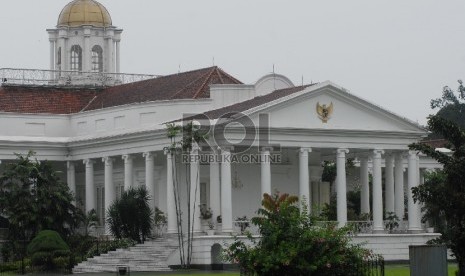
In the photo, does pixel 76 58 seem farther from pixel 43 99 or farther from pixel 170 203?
pixel 170 203

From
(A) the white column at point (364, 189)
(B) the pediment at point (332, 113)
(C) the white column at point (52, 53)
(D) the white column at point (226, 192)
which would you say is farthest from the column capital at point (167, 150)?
(C) the white column at point (52, 53)

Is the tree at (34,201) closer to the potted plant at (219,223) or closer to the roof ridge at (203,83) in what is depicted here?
the roof ridge at (203,83)

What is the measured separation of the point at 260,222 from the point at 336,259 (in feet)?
8.83

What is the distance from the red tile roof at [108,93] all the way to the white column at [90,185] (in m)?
3.53

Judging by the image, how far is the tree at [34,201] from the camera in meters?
66.3

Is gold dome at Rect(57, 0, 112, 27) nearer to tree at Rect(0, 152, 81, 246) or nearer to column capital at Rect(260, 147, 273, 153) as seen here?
tree at Rect(0, 152, 81, 246)

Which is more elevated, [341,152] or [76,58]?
[76,58]

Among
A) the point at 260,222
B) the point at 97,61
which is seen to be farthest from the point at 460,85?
the point at 260,222

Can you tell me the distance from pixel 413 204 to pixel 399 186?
1.57 m

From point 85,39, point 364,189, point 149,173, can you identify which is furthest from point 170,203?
point 85,39

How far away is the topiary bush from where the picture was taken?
6209 centimetres

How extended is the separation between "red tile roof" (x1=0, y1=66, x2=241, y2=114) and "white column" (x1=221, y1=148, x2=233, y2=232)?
5990 millimetres

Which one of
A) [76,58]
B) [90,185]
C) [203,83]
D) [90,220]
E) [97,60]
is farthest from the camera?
[97,60]

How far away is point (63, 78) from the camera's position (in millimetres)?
79125
